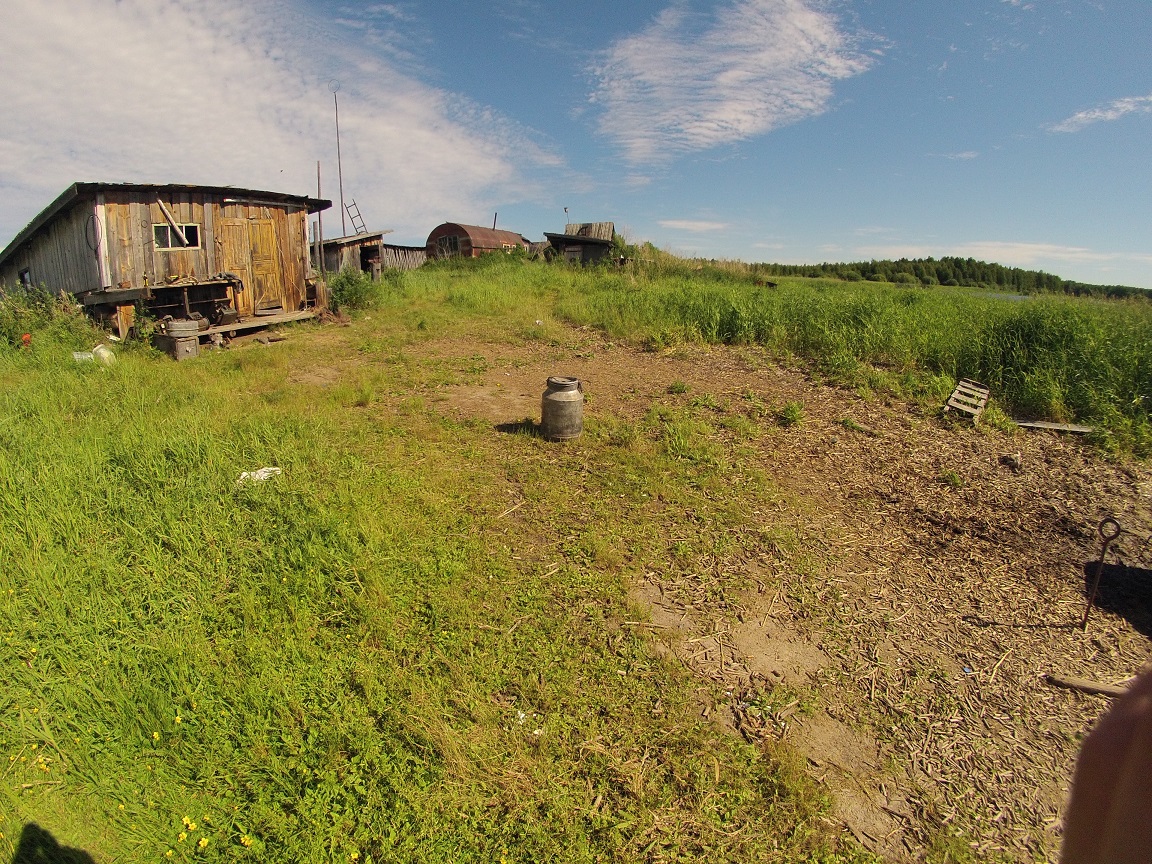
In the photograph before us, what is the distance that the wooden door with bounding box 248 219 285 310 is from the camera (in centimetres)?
1356

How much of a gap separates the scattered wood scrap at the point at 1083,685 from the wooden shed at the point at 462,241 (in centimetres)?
3124

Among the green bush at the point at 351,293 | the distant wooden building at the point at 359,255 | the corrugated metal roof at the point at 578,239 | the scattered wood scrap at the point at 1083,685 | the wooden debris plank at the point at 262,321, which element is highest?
the corrugated metal roof at the point at 578,239

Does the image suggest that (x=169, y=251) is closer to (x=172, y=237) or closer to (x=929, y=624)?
(x=172, y=237)

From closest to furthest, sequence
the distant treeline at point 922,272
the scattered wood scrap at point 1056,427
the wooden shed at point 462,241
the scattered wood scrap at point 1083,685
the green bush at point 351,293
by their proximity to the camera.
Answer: the scattered wood scrap at point 1083,685, the scattered wood scrap at point 1056,427, the green bush at point 351,293, the wooden shed at point 462,241, the distant treeline at point 922,272

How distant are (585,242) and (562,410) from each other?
73.3 feet

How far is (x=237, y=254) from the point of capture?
13.1 metres

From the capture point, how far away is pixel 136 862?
2.34 m

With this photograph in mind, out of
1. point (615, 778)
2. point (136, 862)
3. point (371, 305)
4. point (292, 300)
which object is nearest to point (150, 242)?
point (292, 300)

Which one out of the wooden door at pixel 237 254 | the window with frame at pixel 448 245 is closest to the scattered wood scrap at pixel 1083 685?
the wooden door at pixel 237 254

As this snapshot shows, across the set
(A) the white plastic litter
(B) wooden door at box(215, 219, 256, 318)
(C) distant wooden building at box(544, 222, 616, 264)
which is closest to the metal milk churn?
(A) the white plastic litter

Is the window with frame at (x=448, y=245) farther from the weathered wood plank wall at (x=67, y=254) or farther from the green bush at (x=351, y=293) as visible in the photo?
the weathered wood plank wall at (x=67, y=254)

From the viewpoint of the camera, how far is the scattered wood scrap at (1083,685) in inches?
132

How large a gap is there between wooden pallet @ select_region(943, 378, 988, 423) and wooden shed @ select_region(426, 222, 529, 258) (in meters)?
27.2

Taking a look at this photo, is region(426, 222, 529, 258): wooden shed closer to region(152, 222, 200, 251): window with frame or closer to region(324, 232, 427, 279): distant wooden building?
region(324, 232, 427, 279): distant wooden building
